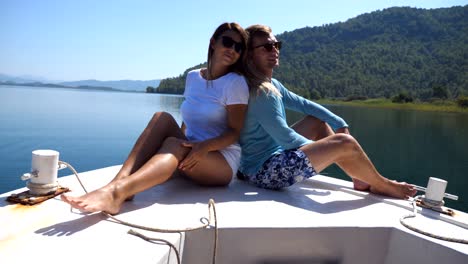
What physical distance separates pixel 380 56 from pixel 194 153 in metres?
102

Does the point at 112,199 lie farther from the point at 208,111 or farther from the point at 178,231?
the point at 208,111

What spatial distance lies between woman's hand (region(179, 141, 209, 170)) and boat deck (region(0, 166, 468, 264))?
0.66 feet

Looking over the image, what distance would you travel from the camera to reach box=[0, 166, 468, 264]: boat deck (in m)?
1.38

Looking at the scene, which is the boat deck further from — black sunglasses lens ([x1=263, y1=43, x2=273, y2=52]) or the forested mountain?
the forested mountain

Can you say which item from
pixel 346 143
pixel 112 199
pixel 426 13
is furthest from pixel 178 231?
pixel 426 13

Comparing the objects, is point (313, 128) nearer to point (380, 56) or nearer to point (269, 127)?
point (269, 127)

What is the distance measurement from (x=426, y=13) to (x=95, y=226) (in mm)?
135573

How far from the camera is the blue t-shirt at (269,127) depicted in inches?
86.7

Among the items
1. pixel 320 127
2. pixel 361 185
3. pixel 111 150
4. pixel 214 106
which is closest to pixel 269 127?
pixel 214 106

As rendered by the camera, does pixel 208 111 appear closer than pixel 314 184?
Yes

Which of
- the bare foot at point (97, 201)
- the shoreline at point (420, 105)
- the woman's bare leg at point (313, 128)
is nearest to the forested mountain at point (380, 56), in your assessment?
the shoreline at point (420, 105)

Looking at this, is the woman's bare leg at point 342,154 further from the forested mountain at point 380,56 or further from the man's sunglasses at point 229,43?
the forested mountain at point 380,56

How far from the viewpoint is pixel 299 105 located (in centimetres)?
270

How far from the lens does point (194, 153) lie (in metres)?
2.03
